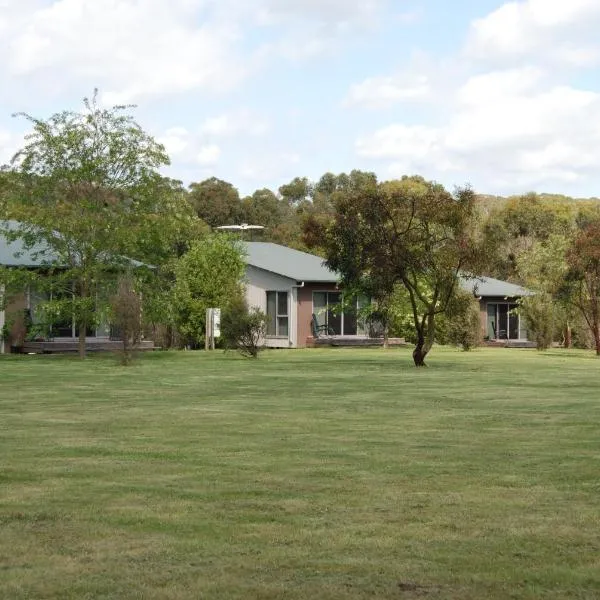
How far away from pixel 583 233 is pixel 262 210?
47192 millimetres

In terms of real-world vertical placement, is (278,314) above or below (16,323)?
above

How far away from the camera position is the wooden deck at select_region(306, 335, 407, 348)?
45969 mm

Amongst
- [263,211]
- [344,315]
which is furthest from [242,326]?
[263,211]

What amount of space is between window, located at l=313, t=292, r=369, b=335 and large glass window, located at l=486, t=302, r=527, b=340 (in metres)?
7.69

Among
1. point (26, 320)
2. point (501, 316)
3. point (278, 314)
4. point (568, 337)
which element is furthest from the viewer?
point (501, 316)

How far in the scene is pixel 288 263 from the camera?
161 ft

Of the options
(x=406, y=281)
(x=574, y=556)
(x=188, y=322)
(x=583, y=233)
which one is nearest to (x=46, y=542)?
(x=574, y=556)

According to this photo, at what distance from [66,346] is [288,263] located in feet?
41.9

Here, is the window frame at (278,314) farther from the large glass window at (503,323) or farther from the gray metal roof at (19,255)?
the gray metal roof at (19,255)

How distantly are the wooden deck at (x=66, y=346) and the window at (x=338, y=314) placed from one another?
8.19 metres

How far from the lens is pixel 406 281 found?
29.9m

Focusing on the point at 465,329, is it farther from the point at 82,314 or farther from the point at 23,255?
the point at 23,255

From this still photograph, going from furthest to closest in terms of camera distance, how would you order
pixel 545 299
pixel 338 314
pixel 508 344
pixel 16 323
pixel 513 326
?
1. pixel 513 326
2. pixel 508 344
3. pixel 338 314
4. pixel 545 299
5. pixel 16 323

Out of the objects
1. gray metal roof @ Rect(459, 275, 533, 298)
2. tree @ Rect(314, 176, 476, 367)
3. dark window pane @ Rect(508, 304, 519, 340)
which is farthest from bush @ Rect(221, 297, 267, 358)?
dark window pane @ Rect(508, 304, 519, 340)
